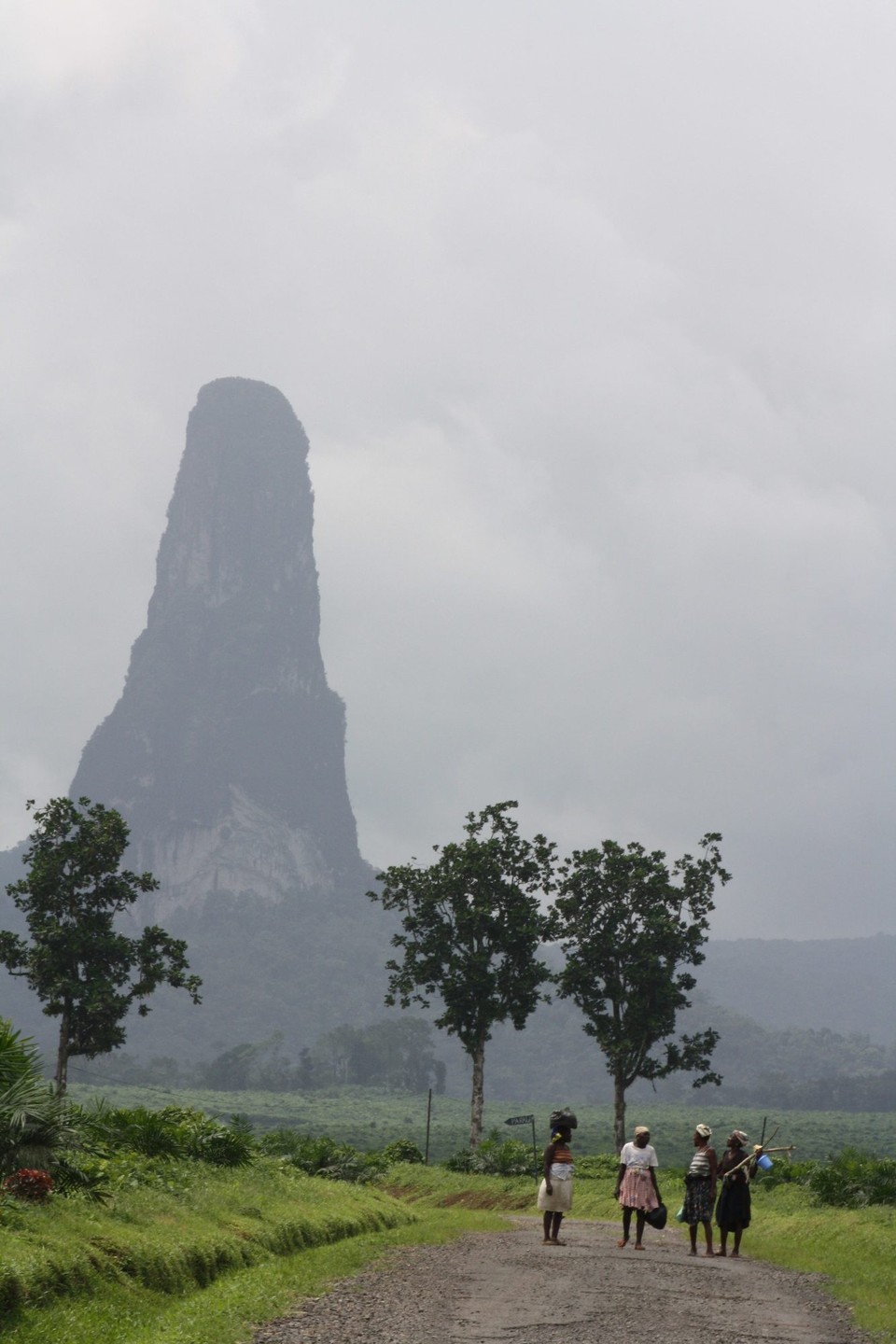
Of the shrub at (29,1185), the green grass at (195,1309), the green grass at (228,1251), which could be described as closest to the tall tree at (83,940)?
the green grass at (228,1251)

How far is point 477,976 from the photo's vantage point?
49.8 m

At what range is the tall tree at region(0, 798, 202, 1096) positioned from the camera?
3712 centimetres

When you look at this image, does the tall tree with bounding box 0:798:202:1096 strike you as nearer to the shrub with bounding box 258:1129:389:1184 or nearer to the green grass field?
the shrub with bounding box 258:1129:389:1184

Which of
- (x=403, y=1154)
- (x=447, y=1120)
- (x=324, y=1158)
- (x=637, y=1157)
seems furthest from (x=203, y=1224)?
(x=447, y=1120)

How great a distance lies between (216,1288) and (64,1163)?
249cm

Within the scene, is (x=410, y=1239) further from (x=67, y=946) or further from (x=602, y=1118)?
(x=602, y=1118)

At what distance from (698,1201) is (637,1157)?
46.4 inches

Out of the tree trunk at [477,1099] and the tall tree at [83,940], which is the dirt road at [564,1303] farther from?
the tree trunk at [477,1099]

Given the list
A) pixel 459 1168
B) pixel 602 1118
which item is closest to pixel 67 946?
pixel 459 1168

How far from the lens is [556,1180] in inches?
767

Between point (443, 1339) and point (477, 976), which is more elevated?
point (477, 976)

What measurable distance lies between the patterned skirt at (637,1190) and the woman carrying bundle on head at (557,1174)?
3.27 feet

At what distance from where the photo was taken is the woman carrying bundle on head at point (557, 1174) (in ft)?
63.7

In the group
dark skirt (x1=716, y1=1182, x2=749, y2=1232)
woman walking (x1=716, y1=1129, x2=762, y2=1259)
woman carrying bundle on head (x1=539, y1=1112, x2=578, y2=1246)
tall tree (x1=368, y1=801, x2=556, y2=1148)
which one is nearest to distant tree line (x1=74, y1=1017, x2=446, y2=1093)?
tall tree (x1=368, y1=801, x2=556, y2=1148)
